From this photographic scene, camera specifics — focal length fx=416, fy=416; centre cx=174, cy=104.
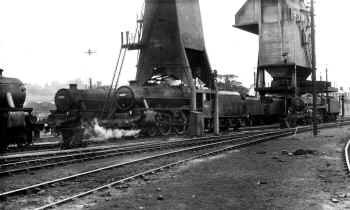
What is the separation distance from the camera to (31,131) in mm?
15258

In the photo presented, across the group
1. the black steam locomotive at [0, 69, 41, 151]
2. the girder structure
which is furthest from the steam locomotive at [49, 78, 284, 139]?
the girder structure

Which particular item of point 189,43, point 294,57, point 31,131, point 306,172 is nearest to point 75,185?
point 306,172

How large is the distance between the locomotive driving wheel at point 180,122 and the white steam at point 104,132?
2584mm

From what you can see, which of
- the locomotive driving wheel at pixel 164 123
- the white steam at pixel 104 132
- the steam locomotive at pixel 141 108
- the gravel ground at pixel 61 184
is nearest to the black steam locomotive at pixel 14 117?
the steam locomotive at pixel 141 108

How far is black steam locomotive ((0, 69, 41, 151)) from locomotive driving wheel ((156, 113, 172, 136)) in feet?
23.3

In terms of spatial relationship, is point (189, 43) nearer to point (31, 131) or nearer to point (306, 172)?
point (31, 131)

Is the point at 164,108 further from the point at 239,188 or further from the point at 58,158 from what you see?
the point at 239,188

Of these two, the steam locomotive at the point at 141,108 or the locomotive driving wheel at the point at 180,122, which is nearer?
the steam locomotive at the point at 141,108

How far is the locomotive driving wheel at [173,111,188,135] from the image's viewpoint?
22.4 meters

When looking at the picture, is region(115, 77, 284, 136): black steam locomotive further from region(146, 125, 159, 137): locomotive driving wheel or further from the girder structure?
the girder structure

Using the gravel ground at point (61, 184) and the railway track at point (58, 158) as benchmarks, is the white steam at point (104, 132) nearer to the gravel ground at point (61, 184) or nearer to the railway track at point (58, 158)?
the railway track at point (58, 158)

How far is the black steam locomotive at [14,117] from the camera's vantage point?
1390 centimetres

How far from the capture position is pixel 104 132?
A: 19.3m

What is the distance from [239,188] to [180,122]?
49.2 feet
